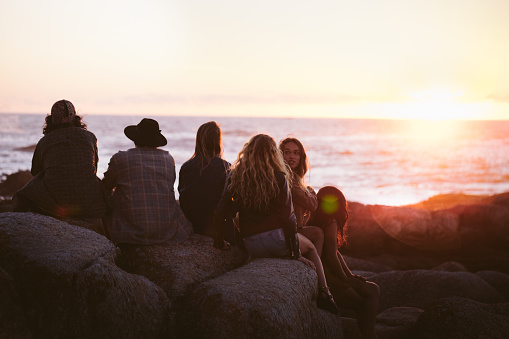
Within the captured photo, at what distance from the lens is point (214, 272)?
5.54 meters

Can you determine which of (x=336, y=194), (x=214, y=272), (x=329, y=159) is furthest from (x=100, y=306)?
(x=329, y=159)

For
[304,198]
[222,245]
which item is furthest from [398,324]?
[222,245]

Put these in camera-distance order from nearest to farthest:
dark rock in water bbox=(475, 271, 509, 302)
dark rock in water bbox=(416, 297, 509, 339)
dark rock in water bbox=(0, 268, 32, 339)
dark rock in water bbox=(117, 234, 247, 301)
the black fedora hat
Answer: dark rock in water bbox=(0, 268, 32, 339), dark rock in water bbox=(117, 234, 247, 301), dark rock in water bbox=(416, 297, 509, 339), the black fedora hat, dark rock in water bbox=(475, 271, 509, 302)

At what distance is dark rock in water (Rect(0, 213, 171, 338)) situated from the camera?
3889 millimetres

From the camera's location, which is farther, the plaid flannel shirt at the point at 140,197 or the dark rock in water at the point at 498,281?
the dark rock in water at the point at 498,281

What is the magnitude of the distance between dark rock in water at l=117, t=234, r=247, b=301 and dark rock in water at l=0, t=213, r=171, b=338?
1.71 ft

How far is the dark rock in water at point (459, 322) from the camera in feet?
17.6

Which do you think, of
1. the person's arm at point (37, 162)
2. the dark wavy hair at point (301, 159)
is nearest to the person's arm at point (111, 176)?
the person's arm at point (37, 162)

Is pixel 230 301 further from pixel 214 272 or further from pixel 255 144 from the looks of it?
pixel 255 144

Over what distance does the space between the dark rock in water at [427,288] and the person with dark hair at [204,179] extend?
3.64m

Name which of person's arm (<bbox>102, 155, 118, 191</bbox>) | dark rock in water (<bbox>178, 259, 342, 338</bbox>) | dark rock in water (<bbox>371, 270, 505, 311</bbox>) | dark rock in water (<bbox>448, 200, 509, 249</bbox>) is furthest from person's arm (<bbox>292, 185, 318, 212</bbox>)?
dark rock in water (<bbox>448, 200, 509, 249</bbox>)

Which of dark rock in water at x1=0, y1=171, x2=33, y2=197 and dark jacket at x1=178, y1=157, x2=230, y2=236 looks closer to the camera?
dark jacket at x1=178, y1=157, x2=230, y2=236

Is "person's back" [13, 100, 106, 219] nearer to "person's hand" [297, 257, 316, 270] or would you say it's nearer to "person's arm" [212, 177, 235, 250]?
"person's arm" [212, 177, 235, 250]

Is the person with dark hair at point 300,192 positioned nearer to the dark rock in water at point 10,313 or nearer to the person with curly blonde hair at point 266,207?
the person with curly blonde hair at point 266,207
